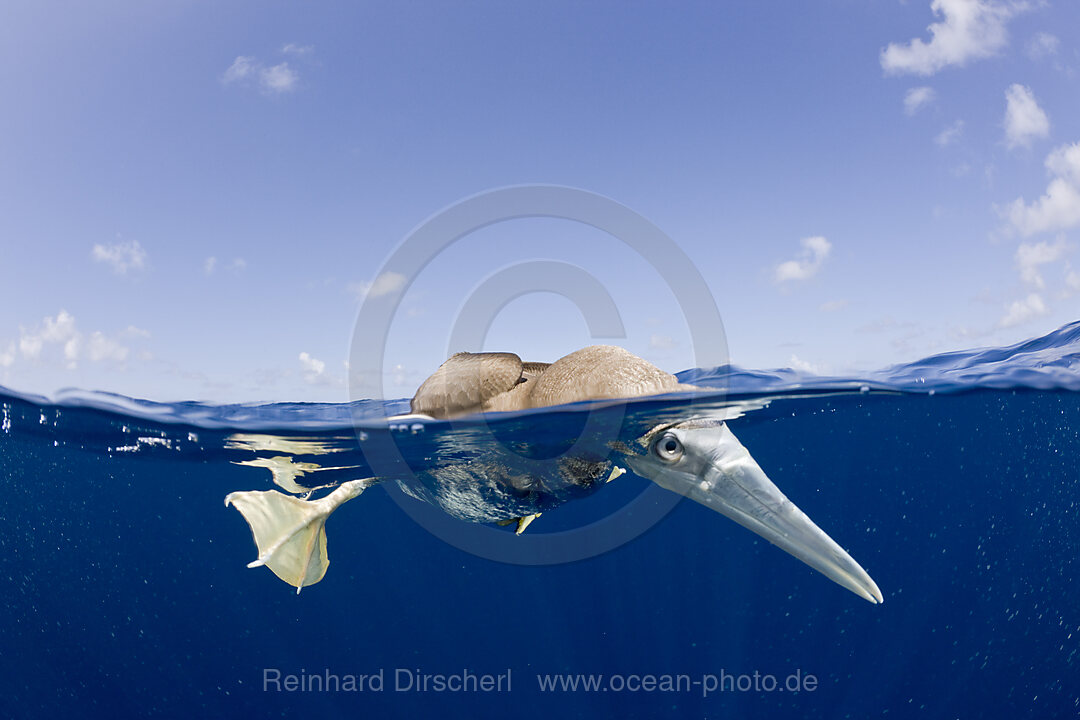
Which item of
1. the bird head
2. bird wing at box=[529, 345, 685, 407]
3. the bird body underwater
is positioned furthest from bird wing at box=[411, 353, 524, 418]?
the bird head

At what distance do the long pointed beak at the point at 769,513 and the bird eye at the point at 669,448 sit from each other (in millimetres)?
185

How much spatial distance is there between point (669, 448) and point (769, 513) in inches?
26.9

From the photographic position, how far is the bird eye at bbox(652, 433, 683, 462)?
3.36 m

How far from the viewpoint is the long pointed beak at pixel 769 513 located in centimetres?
314

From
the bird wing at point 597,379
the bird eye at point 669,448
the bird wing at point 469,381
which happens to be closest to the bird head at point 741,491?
the bird eye at point 669,448

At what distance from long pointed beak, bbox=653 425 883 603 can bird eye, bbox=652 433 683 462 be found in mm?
185

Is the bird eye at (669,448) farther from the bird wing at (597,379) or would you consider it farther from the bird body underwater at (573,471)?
the bird wing at (597,379)

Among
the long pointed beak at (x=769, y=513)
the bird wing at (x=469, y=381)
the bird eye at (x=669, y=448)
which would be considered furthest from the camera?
the bird wing at (x=469, y=381)

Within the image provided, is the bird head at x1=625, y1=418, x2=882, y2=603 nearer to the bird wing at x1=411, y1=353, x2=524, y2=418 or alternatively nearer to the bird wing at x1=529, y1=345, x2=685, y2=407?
the bird wing at x1=529, y1=345, x2=685, y2=407

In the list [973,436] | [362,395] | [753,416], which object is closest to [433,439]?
[362,395]

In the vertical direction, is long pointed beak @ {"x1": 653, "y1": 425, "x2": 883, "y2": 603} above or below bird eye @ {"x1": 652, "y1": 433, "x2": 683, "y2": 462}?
below

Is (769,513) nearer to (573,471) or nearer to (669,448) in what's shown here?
(669,448)

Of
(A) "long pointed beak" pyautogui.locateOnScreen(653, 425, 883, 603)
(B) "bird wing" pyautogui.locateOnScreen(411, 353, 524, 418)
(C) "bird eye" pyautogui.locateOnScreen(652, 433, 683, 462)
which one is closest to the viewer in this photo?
(A) "long pointed beak" pyautogui.locateOnScreen(653, 425, 883, 603)

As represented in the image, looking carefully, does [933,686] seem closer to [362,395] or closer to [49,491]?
[362,395]
